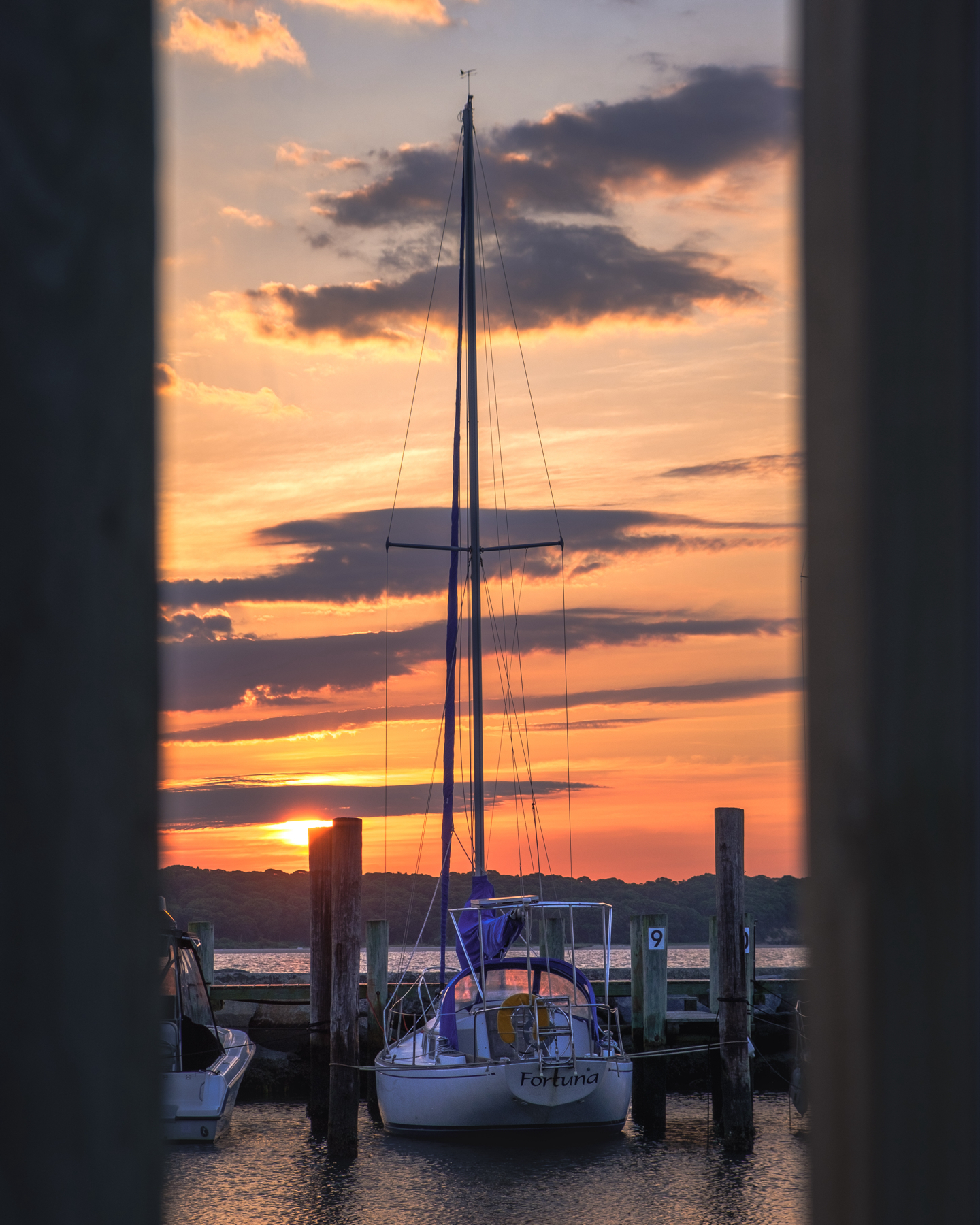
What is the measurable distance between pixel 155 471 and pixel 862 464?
59 cm

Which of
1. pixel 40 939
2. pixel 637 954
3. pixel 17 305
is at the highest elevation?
pixel 17 305

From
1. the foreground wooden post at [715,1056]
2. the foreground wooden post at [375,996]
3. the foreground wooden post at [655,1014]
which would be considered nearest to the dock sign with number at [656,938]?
the foreground wooden post at [655,1014]

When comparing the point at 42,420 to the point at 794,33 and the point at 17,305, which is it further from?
the point at 794,33

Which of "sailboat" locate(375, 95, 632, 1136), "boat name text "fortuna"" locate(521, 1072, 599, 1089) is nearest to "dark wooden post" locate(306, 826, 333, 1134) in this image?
"sailboat" locate(375, 95, 632, 1136)

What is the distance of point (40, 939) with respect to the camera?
2.77 feet

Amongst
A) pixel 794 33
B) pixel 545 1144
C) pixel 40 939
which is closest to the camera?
pixel 40 939

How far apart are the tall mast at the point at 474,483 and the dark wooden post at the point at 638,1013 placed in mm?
3224

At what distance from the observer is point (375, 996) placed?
2141 centimetres

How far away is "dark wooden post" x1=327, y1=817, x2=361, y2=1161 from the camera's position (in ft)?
48.8

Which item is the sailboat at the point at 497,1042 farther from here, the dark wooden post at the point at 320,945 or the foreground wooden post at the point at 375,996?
the foreground wooden post at the point at 375,996

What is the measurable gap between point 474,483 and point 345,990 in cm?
837

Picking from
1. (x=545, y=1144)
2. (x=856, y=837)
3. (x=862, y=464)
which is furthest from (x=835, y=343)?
(x=545, y=1144)

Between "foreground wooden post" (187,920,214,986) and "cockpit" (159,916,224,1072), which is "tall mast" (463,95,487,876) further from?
"foreground wooden post" (187,920,214,986)

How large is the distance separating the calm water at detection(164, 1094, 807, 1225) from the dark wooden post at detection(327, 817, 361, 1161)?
0.47 metres
